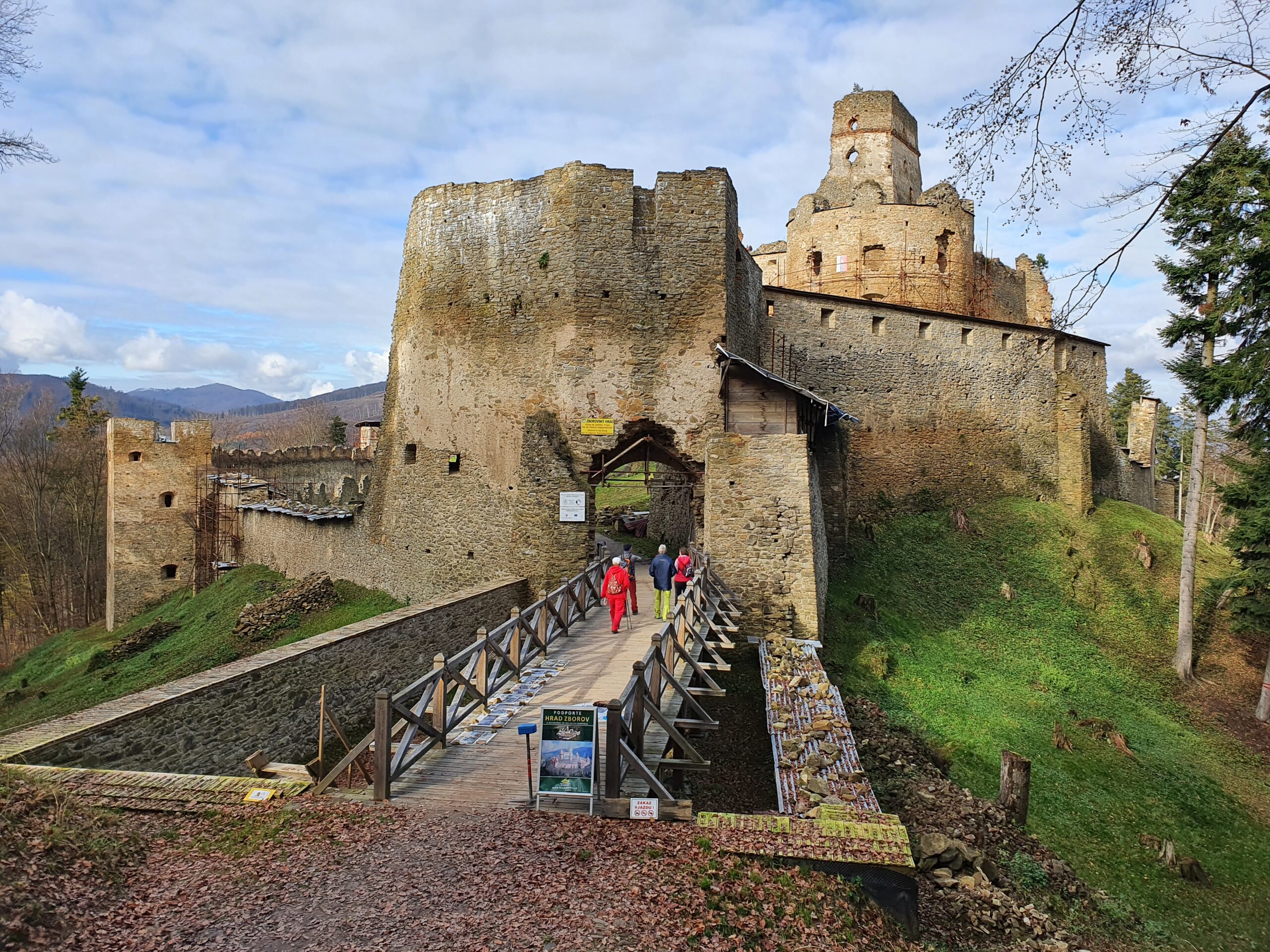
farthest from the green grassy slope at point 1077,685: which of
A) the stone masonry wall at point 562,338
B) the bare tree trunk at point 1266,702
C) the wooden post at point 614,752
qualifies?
the wooden post at point 614,752

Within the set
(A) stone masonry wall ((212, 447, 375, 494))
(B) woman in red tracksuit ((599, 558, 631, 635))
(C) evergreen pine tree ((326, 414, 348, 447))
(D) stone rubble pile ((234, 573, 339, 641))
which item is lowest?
(D) stone rubble pile ((234, 573, 339, 641))

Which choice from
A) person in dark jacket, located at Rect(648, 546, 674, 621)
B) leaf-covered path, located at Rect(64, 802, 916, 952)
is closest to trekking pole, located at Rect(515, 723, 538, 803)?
leaf-covered path, located at Rect(64, 802, 916, 952)

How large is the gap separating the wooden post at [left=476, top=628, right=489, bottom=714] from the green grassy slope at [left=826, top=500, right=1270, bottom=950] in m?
7.08

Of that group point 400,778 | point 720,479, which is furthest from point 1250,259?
point 400,778

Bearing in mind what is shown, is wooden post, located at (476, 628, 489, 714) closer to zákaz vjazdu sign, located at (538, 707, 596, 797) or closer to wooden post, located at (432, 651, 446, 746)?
wooden post, located at (432, 651, 446, 746)

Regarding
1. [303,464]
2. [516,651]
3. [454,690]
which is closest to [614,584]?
[516,651]

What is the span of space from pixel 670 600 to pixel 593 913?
7632mm

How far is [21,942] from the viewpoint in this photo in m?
4.07

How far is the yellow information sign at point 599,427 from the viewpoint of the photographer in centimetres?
1430

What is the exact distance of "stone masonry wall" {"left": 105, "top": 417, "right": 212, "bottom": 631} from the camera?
954 inches

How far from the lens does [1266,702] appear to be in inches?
590

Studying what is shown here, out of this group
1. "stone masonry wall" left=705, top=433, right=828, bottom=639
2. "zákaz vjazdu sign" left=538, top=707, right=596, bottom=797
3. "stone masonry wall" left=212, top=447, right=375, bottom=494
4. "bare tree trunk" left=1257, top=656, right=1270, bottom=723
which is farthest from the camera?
"stone masonry wall" left=212, top=447, right=375, bottom=494

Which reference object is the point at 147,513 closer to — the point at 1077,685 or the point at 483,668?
the point at 483,668

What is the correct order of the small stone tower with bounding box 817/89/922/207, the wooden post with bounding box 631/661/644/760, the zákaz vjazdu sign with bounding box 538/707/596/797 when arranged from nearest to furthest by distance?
1. the zákaz vjazdu sign with bounding box 538/707/596/797
2. the wooden post with bounding box 631/661/644/760
3. the small stone tower with bounding box 817/89/922/207
